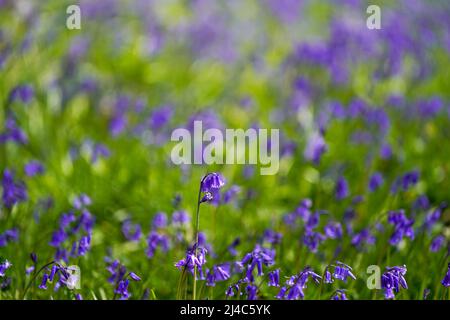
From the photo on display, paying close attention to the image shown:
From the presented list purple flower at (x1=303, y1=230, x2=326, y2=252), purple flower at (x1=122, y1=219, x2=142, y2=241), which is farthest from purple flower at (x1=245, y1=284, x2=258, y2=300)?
purple flower at (x1=122, y1=219, x2=142, y2=241)

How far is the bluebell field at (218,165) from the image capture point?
3100mm

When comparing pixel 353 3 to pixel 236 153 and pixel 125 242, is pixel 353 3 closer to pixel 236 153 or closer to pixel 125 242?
pixel 236 153

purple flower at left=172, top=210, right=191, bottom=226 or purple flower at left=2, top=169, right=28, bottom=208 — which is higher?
purple flower at left=2, top=169, right=28, bottom=208

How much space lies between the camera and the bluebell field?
10.2 feet

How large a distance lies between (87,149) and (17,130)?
2.19 feet

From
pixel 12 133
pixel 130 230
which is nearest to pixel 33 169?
pixel 12 133

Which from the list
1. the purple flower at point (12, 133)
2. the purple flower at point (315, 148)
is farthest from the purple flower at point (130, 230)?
the purple flower at point (315, 148)

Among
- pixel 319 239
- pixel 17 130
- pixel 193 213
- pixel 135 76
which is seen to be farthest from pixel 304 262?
pixel 135 76

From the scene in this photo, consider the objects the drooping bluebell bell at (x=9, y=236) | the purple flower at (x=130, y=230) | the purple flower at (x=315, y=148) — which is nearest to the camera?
the drooping bluebell bell at (x=9, y=236)

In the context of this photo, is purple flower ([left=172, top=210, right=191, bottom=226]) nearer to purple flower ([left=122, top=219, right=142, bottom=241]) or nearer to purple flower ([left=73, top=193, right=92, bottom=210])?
purple flower ([left=122, top=219, right=142, bottom=241])

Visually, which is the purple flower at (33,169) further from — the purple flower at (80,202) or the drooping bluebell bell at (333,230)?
the drooping bluebell bell at (333,230)

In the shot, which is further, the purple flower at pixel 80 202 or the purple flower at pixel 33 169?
the purple flower at pixel 33 169

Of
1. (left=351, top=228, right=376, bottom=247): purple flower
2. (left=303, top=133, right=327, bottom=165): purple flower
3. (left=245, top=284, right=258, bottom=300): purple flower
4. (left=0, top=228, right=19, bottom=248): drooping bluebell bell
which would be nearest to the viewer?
(left=245, top=284, right=258, bottom=300): purple flower

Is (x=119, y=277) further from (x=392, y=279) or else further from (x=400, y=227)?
(x=400, y=227)
